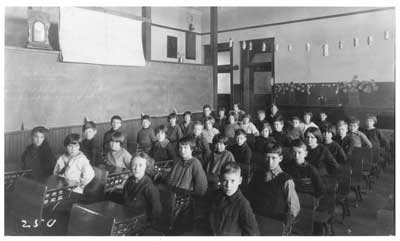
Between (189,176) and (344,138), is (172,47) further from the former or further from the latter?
(189,176)

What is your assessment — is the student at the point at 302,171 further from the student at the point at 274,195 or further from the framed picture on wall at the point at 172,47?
the framed picture on wall at the point at 172,47

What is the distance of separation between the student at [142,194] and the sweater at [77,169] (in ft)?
1.85

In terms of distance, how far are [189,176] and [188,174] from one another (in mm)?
20

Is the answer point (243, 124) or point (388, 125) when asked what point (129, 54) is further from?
point (388, 125)

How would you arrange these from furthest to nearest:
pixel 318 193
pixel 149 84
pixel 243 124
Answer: pixel 149 84 < pixel 243 124 < pixel 318 193

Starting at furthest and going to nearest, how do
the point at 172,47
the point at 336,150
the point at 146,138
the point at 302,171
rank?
1. the point at 172,47
2. the point at 146,138
3. the point at 336,150
4. the point at 302,171

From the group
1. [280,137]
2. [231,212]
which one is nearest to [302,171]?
[231,212]

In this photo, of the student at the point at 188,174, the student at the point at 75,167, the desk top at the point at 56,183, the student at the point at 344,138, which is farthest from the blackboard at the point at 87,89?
the student at the point at 344,138

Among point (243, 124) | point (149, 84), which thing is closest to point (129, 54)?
point (149, 84)

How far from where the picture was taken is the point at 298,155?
3.29m

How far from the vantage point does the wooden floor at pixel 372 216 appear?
208cm

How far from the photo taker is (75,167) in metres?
3.22

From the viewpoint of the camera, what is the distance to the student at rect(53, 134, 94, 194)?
309cm

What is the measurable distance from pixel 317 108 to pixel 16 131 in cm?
669
